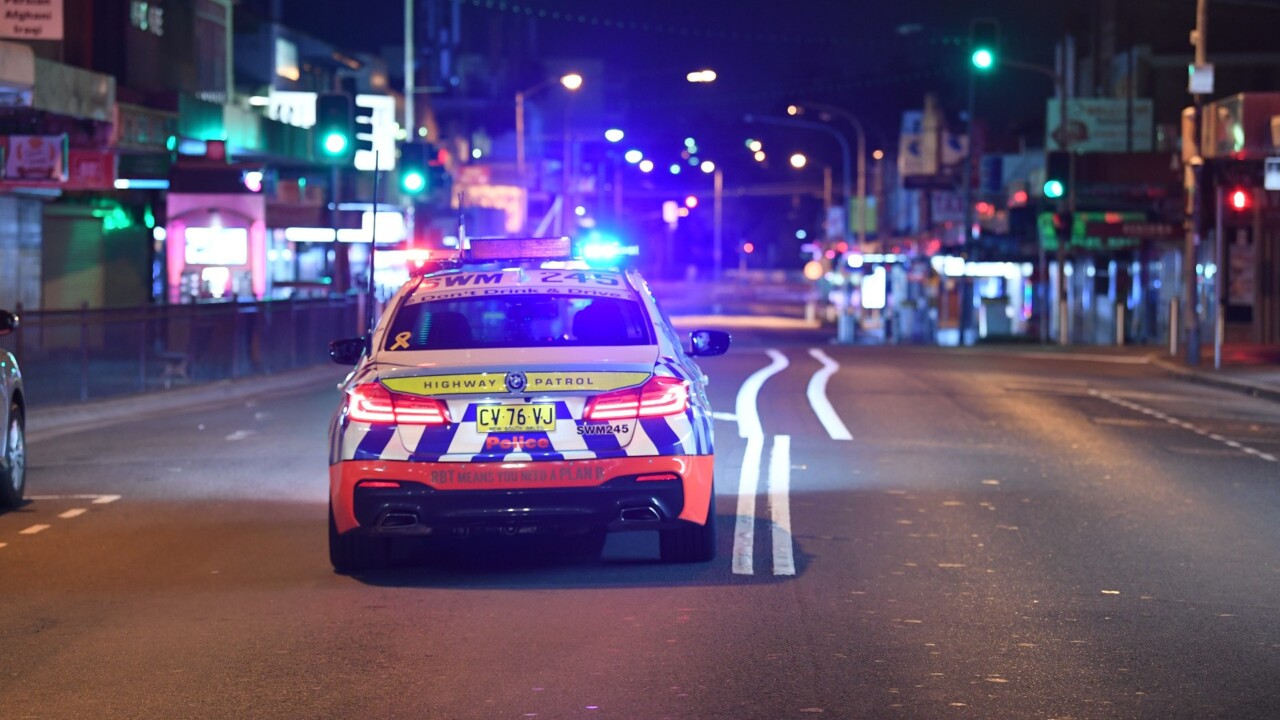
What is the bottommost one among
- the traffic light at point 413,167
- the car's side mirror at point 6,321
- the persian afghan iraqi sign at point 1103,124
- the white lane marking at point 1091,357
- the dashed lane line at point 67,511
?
the dashed lane line at point 67,511

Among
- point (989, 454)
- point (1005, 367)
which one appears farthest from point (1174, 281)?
point (989, 454)

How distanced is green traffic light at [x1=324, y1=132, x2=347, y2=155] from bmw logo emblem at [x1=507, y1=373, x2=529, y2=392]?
18549mm

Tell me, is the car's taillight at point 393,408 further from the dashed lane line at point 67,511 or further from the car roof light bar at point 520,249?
the dashed lane line at point 67,511

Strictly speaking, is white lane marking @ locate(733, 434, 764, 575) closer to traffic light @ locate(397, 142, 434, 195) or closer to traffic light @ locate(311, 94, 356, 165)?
traffic light @ locate(311, 94, 356, 165)

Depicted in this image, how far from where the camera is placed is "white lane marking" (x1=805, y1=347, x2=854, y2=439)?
700 inches

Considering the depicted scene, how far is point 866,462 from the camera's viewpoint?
49.0 feet

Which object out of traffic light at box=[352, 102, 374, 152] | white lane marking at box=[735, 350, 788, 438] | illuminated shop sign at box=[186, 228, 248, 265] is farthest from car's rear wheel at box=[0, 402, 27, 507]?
illuminated shop sign at box=[186, 228, 248, 265]

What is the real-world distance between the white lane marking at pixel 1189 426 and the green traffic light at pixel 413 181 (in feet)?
40.9

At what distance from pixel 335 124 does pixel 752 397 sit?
8611 mm

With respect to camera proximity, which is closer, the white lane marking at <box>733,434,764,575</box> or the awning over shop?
the white lane marking at <box>733,434,764,575</box>

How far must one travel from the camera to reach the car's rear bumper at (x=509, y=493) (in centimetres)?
873

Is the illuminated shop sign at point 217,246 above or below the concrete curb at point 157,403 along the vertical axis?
above

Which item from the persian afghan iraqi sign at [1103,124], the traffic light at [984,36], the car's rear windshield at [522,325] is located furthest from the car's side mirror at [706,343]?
the persian afghan iraqi sign at [1103,124]

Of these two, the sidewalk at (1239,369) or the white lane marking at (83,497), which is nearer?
the white lane marking at (83,497)
